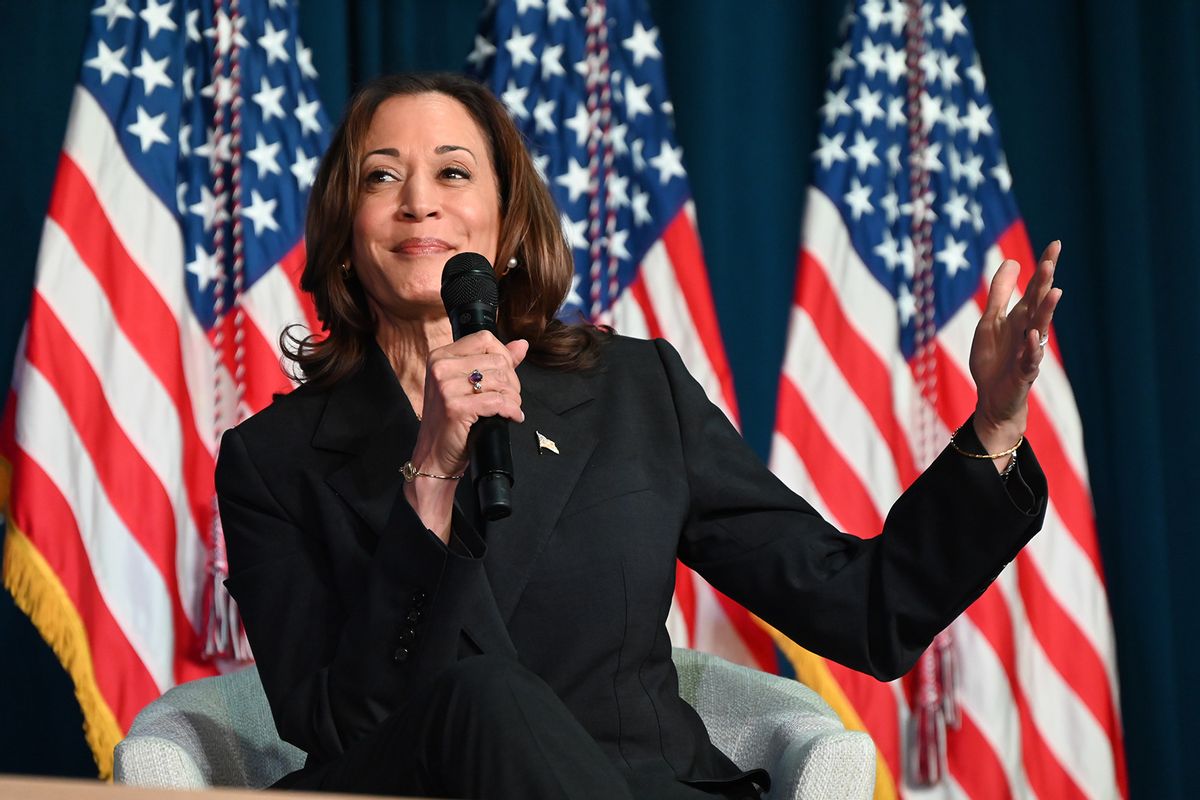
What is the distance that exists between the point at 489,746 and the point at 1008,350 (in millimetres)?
669

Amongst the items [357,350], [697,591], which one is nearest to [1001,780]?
[697,591]

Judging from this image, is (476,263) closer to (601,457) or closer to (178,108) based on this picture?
(601,457)

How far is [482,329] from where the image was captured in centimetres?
145

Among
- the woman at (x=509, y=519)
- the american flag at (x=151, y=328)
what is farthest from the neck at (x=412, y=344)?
the american flag at (x=151, y=328)

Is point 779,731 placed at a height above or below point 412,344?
below

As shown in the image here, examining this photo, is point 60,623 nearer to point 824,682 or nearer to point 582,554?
point 582,554

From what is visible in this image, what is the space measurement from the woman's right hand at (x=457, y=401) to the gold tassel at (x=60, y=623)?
1316mm

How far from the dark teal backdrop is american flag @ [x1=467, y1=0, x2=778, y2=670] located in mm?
290

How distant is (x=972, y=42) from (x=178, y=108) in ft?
5.46

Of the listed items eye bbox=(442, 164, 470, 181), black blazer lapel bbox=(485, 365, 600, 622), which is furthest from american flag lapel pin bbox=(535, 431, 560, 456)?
eye bbox=(442, 164, 470, 181)

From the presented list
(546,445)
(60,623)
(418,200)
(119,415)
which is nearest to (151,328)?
(119,415)

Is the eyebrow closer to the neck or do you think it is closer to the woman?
the woman

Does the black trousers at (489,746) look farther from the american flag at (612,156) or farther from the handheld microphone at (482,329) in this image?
the american flag at (612,156)

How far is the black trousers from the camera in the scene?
123 cm
